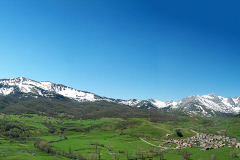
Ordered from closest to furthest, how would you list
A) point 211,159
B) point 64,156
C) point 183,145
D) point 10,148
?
1. point 211,159
2. point 64,156
3. point 10,148
4. point 183,145

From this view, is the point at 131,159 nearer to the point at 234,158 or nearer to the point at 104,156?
the point at 104,156

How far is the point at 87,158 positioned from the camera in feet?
385

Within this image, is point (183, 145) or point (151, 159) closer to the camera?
point (151, 159)

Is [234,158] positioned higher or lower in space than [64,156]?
higher

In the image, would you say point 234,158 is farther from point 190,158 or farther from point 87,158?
point 87,158

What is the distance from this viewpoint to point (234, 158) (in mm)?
109250

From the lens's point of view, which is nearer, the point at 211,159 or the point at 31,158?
the point at 211,159

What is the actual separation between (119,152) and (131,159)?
63.5 feet

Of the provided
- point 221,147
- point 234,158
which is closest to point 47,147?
point 234,158

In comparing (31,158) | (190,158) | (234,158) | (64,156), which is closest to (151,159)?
(190,158)

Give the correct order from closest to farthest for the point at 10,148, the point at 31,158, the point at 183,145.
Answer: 1. the point at 31,158
2. the point at 10,148
3. the point at 183,145

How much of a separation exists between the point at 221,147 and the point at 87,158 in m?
127

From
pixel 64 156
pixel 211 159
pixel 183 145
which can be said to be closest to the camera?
pixel 211 159

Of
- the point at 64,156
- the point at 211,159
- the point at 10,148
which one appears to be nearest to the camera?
the point at 211,159
